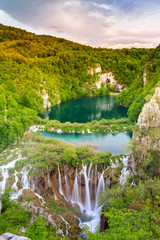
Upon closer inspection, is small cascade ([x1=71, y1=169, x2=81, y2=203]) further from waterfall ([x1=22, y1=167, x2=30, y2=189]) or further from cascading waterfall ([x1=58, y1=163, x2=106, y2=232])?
waterfall ([x1=22, y1=167, x2=30, y2=189])

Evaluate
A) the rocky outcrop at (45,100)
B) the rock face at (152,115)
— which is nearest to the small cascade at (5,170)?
the rock face at (152,115)

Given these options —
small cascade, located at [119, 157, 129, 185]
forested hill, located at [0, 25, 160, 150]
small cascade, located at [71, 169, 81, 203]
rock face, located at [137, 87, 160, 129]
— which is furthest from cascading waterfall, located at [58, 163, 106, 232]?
forested hill, located at [0, 25, 160, 150]

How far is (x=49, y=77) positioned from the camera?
67.6 meters

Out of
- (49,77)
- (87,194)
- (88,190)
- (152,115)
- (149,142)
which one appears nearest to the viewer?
(149,142)

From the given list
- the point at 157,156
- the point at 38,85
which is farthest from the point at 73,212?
the point at 38,85

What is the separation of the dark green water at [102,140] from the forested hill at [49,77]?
729 cm

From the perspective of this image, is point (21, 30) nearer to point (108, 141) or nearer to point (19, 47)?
point (19, 47)

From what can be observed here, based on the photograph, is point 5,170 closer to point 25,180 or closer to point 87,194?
point 25,180

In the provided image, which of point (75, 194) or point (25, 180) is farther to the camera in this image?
point (75, 194)

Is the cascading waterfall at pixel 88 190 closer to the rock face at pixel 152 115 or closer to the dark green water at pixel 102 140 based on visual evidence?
the dark green water at pixel 102 140

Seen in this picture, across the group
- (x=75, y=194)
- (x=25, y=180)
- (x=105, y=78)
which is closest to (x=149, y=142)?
(x=75, y=194)

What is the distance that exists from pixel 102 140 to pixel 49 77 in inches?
1871

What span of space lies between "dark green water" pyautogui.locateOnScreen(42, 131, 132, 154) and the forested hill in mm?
7285

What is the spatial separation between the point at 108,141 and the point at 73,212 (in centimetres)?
1367
